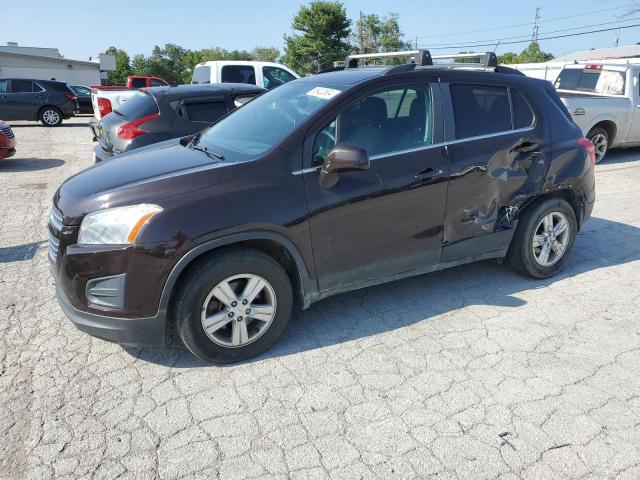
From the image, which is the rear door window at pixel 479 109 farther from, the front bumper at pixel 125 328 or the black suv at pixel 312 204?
the front bumper at pixel 125 328

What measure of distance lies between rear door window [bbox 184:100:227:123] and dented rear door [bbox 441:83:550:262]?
3.92 meters

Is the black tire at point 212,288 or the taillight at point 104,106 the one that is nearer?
the black tire at point 212,288

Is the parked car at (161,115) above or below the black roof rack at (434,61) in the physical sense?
below

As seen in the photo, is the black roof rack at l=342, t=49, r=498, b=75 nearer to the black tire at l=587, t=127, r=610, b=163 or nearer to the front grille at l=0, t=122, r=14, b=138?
the black tire at l=587, t=127, r=610, b=163

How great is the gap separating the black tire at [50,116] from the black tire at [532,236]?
18358 millimetres

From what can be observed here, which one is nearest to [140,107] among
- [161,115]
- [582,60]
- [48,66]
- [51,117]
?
[161,115]

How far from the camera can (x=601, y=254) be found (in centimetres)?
527

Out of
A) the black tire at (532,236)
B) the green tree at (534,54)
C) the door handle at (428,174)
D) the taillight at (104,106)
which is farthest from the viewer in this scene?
the green tree at (534,54)

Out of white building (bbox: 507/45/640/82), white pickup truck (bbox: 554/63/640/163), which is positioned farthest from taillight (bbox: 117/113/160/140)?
white building (bbox: 507/45/640/82)

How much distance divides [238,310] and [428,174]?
1.68 metres

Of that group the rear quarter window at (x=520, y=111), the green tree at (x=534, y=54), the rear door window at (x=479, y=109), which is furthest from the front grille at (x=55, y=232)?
the green tree at (x=534, y=54)

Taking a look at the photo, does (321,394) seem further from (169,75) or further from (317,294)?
(169,75)

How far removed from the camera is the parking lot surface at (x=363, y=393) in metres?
2.50

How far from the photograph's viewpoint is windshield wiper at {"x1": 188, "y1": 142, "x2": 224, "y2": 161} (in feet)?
11.5
